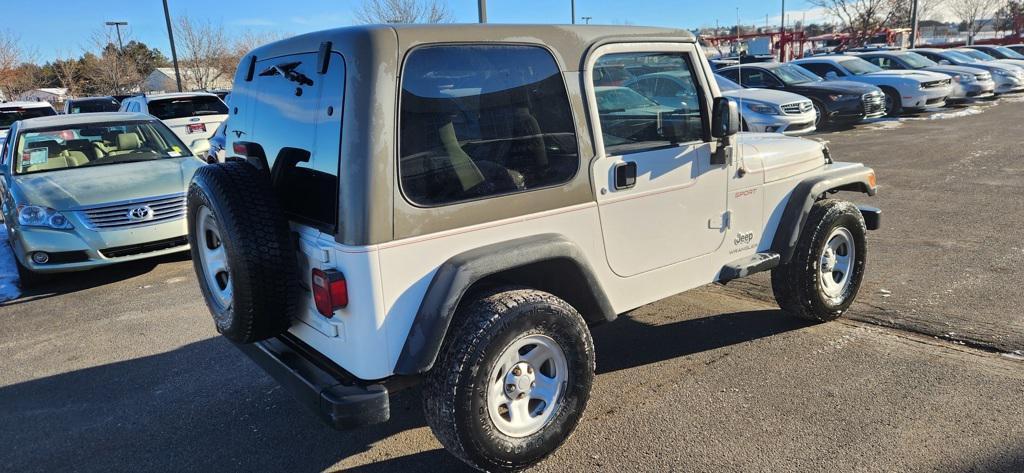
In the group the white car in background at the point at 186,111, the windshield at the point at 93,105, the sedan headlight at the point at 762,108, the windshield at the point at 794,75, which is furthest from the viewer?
the windshield at the point at 93,105

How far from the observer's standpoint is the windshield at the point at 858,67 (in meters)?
18.5

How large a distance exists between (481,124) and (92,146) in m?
6.30

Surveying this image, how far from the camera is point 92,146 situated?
24.4 feet

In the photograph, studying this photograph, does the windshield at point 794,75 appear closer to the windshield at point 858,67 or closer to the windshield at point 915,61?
the windshield at point 858,67

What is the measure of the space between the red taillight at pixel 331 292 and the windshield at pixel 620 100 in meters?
1.50

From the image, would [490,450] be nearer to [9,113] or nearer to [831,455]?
[831,455]

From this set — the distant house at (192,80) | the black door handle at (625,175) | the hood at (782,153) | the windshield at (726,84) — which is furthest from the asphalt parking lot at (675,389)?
the distant house at (192,80)

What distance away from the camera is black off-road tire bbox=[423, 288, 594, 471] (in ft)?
9.25

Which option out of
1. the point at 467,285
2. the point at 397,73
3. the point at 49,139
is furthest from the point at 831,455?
the point at 49,139

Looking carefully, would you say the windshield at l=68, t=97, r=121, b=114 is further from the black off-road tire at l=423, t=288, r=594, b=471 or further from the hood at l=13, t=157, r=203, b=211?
the black off-road tire at l=423, t=288, r=594, b=471

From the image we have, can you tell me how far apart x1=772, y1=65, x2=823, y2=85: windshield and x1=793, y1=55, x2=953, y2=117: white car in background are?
3.35ft

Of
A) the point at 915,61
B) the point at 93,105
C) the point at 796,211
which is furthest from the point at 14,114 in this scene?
the point at 915,61

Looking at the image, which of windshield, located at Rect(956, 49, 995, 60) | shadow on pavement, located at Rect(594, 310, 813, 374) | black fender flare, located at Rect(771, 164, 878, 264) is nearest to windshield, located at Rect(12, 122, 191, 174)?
shadow on pavement, located at Rect(594, 310, 813, 374)

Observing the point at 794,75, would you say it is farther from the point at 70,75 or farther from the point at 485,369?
the point at 70,75
